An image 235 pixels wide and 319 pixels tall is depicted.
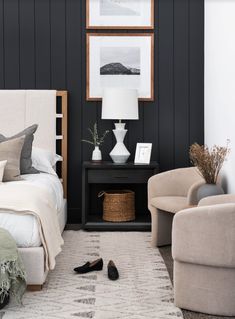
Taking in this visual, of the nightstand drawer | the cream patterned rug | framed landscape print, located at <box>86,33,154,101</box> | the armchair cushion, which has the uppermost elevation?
framed landscape print, located at <box>86,33,154,101</box>


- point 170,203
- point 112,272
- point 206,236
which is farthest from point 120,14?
point 206,236

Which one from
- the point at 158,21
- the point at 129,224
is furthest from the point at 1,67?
the point at 129,224

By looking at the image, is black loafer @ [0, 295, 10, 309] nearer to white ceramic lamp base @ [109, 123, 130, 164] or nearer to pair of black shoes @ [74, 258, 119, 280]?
pair of black shoes @ [74, 258, 119, 280]

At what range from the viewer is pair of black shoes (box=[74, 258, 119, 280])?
3354 millimetres

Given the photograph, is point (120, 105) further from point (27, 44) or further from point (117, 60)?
point (27, 44)

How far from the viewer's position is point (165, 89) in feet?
17.5

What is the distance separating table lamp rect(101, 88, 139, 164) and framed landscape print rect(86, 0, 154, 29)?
0.74 meters

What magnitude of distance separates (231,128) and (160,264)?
1181 mm

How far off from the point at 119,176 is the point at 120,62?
117 cm

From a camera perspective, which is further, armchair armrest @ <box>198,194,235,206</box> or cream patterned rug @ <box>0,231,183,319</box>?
armchair armrest @ <box>198,194,235,206</box>

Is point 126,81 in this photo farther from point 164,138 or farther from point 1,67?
point 1,67

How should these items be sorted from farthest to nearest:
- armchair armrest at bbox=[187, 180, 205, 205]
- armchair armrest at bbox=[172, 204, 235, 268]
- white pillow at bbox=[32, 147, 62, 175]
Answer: white pillow at bbox=[32, 147, 62, 175] → armchair armrest at bbox=[187, 180, 205, 205] → armchair armrest at bbox=[172, 204, 235, 268]

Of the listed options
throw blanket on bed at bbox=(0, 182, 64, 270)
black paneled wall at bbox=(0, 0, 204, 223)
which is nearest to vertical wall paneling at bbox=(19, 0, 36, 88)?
black paneled wall at bbox=(0, 0, 204, 223)

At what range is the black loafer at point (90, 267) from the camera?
11.4ft
